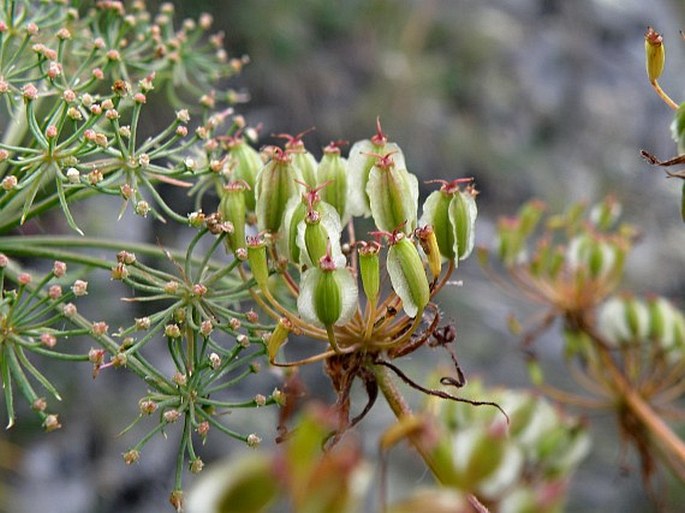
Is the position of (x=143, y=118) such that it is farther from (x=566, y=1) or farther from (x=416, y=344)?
(x=566, y=1)

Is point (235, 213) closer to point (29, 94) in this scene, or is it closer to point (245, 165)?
point (245, 165)

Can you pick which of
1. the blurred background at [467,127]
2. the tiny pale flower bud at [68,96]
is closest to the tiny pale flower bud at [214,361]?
the tiny pale flower bud at [68,96]

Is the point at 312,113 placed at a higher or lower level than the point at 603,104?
higher

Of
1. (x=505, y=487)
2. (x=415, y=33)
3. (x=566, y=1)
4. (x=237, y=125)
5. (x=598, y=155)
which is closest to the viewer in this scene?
(x=505, y=487)

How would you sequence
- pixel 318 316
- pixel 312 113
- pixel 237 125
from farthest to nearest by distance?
1. pixel 312 113
2. pixel 237 125
3. pixel 318 316

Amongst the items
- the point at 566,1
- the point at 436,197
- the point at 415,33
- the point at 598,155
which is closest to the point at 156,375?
→ the point at 436,197

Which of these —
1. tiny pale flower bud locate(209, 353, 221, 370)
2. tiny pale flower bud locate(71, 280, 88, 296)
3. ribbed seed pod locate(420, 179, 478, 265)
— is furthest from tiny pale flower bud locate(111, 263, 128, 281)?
ribbed seed pod locate(420, 179, 478, 265)

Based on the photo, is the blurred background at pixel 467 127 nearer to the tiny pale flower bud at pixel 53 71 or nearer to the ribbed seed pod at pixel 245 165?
the ribbed seed pod at pixel 245 165
